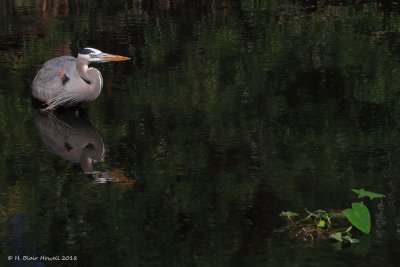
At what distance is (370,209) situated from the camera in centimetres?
762

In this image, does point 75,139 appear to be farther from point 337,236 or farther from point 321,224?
point 337,236

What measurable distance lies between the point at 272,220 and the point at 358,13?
824cm

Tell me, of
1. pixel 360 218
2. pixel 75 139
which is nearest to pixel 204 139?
pixel 75 139

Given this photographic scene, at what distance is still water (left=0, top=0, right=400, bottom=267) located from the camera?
714 cm

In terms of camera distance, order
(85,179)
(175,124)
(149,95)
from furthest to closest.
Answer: (149,95) → (175,124) → (85,179)

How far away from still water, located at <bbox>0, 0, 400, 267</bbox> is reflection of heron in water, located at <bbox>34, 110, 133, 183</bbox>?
0.03m

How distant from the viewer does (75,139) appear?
383 inches

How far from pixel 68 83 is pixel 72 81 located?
2.2 inches

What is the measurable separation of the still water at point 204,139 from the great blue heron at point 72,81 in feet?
0.75

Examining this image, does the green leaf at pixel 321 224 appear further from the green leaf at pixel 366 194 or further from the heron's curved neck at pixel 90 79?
the heron's curved neck at pixel 90 79

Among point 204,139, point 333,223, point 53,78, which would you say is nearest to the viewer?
point 333,223

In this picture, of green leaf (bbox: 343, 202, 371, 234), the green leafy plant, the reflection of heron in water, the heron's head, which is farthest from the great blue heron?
green leaf (bbox: 343, 202, 371, 234)

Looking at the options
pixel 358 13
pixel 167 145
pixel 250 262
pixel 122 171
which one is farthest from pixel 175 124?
pixel 358 13

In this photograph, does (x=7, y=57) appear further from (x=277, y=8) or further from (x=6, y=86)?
(x=277, y=8)
